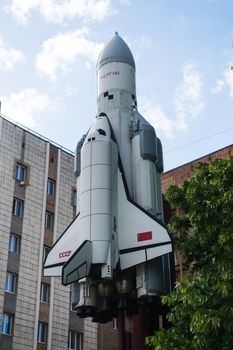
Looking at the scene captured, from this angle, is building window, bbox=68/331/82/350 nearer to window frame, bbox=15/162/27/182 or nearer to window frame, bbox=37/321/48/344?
window frame, bbox=37/321/48/344

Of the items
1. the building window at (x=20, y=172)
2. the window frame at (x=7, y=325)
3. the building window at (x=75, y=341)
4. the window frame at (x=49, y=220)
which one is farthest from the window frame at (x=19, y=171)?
the building window at (x=75, y=341)

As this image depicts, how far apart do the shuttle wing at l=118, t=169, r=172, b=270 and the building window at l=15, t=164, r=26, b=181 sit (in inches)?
557

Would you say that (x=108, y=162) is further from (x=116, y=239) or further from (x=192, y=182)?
(x=192, y=182)

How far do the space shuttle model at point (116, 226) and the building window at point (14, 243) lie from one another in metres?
10.7

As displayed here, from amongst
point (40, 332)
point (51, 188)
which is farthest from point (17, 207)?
point (40, 332)

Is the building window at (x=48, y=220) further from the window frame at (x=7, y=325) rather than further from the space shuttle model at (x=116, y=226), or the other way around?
the space shuttle model at (x=116, y=226)

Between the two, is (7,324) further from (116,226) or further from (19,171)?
(116,226)

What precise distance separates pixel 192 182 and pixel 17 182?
60.2 ft

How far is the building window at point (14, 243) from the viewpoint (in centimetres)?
3041

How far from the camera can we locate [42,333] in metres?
30.1

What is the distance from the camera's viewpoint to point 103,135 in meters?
20.1

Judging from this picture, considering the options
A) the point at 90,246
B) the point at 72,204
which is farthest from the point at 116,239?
the point at 72,204

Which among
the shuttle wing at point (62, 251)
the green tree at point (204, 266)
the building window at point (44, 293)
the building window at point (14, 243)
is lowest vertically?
the green tree at point (204, 266)

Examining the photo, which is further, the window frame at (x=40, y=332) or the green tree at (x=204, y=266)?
the window frame at (x=40, y=332)
